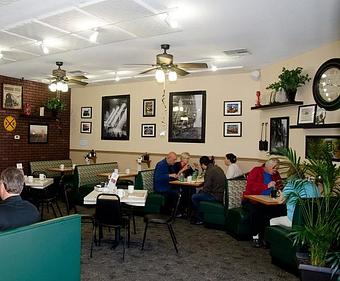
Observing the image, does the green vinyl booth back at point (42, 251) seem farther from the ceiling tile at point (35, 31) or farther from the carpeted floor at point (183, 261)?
the ceiling tile at point (35, 31)

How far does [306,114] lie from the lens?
6.03 meters

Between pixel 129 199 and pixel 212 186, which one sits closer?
pixel 129 199

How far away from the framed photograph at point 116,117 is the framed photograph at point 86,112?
0.51 metres

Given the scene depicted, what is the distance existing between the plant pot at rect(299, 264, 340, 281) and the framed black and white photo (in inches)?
190

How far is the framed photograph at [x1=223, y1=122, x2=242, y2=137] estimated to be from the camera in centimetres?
798

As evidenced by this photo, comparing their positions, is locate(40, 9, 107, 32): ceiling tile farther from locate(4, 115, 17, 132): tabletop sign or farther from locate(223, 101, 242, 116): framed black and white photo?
locate(4, 115, 17, 132): tabletop sign

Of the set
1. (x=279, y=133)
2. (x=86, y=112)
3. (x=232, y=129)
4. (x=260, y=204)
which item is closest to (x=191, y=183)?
(x=260, y=204)

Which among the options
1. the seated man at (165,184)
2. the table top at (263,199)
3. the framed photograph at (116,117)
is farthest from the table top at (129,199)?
the framed photograph at (116,117)

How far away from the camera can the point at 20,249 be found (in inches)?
103

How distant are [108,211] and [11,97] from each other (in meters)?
5.68

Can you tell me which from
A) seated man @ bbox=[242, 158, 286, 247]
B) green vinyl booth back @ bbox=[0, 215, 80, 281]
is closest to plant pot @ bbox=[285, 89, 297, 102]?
seated man @ bbox=[242, 158, 286, 247]

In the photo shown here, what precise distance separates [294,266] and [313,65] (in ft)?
10.8

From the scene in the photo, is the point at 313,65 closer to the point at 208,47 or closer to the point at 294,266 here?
the point at 208,47

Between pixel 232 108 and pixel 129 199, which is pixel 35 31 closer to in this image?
pixel 129 199
